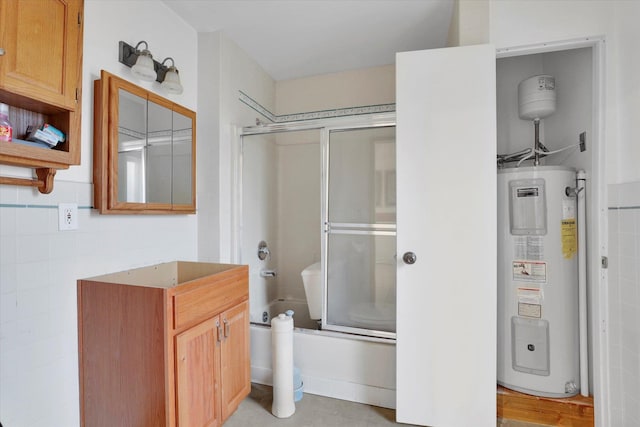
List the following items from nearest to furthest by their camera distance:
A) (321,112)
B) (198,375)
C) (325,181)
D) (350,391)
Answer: (198,375), (350,391), (325,181), (321,112)

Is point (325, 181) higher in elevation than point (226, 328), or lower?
higher

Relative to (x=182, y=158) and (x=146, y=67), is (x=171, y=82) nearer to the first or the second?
(x=146, y=67)

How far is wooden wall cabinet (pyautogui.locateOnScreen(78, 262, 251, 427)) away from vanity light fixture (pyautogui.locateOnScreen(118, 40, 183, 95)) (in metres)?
1.03

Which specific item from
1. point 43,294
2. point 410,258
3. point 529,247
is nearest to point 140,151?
point 43,294

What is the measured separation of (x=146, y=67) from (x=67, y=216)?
2.67 feet

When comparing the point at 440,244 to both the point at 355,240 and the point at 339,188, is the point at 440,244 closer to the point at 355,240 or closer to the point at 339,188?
the point at 355,240

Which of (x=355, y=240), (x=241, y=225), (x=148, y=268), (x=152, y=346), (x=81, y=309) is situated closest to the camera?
(x=152, y=346)

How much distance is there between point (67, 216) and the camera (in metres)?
1.37

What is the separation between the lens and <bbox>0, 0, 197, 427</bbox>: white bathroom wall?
1.18 metres

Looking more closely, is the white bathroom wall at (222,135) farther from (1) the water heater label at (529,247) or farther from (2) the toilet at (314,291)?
(1) the water heater label at (529,247)

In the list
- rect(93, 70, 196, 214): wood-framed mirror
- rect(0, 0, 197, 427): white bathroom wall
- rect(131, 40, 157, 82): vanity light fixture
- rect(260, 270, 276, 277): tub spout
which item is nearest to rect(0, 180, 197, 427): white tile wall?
rect(0, 0, 197, 427): white bathroom wall

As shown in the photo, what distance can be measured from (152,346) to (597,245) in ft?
7.12

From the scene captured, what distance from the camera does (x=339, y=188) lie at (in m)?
2.17

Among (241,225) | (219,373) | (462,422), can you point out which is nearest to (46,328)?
(219,373)
